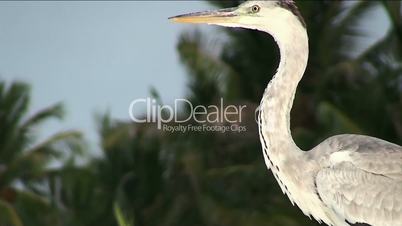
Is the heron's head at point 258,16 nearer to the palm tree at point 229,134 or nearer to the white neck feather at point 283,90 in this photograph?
the white neck feather at point 283,90

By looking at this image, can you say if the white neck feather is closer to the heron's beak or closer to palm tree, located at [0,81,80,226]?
the heron's beak

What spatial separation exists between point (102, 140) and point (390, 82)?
4.35m

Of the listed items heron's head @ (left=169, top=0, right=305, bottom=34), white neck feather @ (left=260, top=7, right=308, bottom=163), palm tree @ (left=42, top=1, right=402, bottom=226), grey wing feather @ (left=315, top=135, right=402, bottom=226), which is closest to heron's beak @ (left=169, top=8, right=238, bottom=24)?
heron's head @ (left=169, top=0, right=305, bottom=34)

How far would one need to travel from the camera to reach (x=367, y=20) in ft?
46.3

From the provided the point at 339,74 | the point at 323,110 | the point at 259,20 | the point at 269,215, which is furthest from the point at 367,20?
the point at 259,20

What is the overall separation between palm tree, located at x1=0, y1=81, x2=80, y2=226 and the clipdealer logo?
374 centimetres

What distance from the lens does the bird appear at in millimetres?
4570

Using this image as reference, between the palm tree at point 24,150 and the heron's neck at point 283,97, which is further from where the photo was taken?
the palm tree at point 24,150

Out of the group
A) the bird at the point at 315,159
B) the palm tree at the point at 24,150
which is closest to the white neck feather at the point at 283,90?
the bird at the point at 315,159

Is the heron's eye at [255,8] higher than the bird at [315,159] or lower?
higher

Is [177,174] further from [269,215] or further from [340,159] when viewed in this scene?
[340,159]

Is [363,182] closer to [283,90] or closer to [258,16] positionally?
[283,90]

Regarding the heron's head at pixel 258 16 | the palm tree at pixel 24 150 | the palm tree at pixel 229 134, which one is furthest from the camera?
the palm tree at pixel 24 150

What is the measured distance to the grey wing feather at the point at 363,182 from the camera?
456 cm
